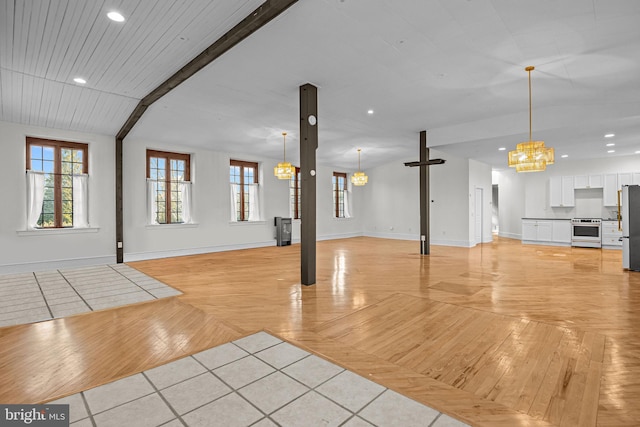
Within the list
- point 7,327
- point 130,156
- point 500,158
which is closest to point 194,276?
point 7,327

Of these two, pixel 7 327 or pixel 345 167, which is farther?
pixel 345 167

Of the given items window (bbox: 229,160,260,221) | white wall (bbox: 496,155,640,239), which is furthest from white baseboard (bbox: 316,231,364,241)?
white wall (bbox: 496,155,640,239)

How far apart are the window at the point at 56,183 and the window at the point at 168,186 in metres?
1.37

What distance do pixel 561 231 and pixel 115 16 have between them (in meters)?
12.4

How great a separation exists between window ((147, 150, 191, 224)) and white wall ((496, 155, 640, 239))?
11.7 m

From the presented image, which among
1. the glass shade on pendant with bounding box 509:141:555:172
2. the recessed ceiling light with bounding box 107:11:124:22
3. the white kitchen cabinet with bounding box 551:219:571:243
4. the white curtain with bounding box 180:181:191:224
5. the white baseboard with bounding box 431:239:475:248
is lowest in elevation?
the white baseboard with bounding box 431:239:475:248

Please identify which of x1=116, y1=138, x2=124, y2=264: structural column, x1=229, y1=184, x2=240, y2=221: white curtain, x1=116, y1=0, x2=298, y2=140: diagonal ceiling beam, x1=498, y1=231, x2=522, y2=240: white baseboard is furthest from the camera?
x1=498, y1=231, x2=522, y2=240: white baseboard

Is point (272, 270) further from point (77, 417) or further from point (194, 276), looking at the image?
point (77, 417)

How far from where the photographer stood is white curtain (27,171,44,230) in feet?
19.7

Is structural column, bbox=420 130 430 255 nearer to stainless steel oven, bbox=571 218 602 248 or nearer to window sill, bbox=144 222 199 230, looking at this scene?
stainless steel oven, bbox=571 218 602 248

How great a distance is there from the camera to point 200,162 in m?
8.43

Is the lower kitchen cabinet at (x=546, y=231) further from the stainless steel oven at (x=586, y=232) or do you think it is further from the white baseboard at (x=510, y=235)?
the white baseboard at (x=510, y=235)

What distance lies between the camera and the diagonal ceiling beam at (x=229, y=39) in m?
2.95

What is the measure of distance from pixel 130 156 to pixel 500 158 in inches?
425
